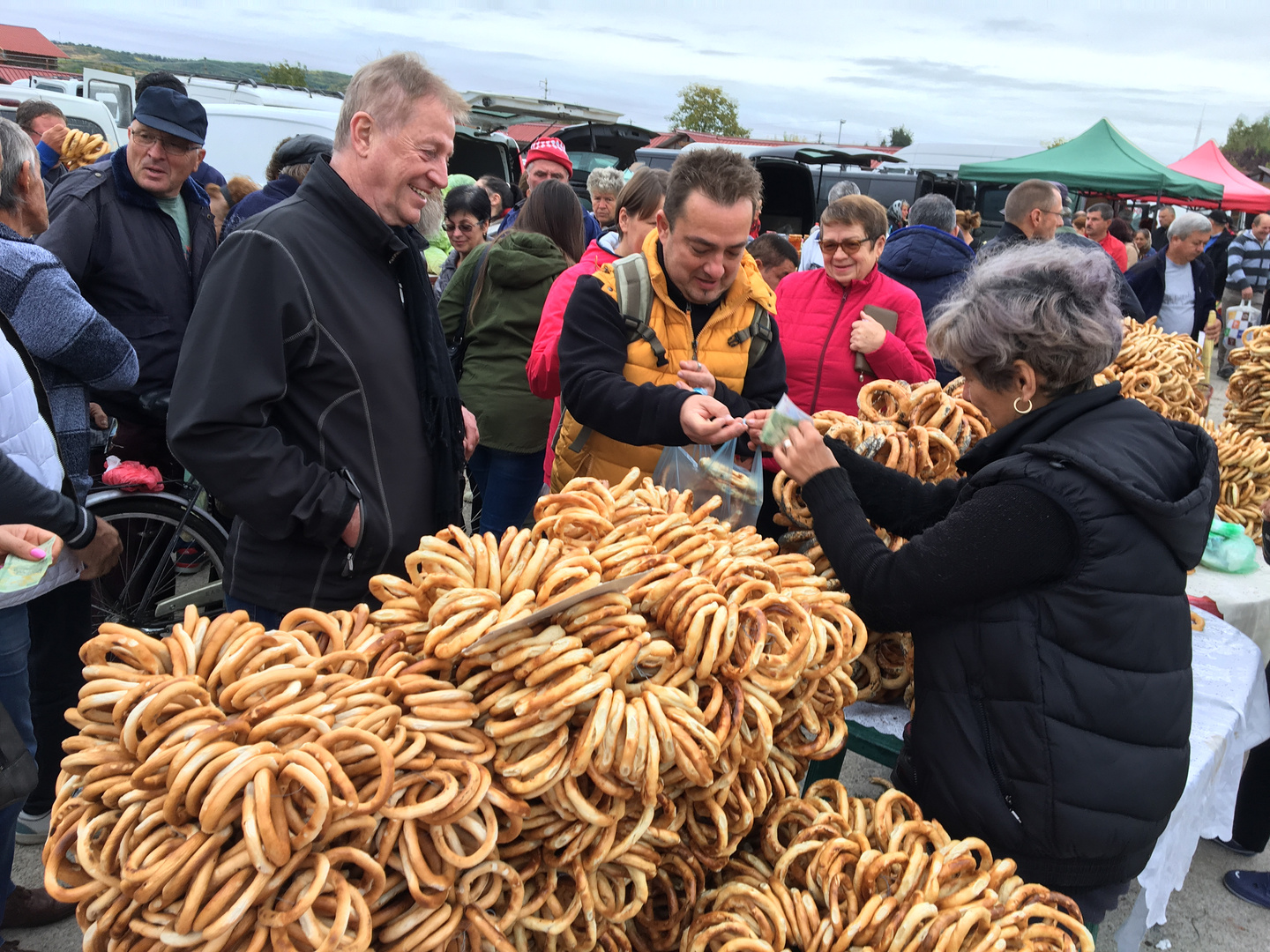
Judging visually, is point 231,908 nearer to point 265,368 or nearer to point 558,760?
point 558,760

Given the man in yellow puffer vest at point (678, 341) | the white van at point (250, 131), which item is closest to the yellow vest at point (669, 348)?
the man in yellow puffer vest at point (678, 341)

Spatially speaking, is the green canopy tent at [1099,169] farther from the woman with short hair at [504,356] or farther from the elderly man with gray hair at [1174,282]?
the woman with short hair at [504,356]

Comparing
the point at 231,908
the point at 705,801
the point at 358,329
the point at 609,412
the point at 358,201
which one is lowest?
the point at 705,801

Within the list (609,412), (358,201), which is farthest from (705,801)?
(358,201)

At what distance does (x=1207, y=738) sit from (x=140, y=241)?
439 cm

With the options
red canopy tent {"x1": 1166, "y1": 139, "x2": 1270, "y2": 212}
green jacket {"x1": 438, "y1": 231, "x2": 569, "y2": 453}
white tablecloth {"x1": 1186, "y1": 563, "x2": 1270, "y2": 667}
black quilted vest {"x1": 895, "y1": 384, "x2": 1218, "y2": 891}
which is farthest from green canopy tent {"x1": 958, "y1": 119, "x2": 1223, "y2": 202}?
black quilted vest {"x1": 895, "y1": 384, "x2": 1218, "y2": 891}

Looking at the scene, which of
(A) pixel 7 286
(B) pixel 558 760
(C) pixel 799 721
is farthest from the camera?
(A) pixel 7 286

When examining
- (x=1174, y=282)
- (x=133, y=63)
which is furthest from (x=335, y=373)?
(x=133, y=63)

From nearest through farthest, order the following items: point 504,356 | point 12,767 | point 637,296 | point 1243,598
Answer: point 12,767 < point 637,296 < point 1243,598 < point 504,356

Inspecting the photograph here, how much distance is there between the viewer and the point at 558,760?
1.26 meters

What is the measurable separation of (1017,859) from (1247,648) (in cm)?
163

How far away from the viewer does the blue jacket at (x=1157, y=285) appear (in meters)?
7.69

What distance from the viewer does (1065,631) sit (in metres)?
1.65

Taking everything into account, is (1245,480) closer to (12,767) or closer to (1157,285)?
(1157,285)
